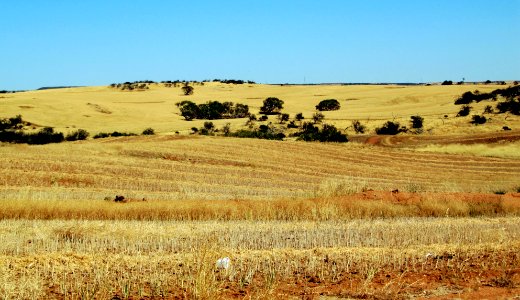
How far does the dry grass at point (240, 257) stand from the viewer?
31.2ft

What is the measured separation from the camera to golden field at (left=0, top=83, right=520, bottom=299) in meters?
9.93

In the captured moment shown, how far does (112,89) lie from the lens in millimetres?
140000

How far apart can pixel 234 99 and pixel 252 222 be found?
330 feet

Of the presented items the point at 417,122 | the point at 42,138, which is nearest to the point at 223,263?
the point at 42,138

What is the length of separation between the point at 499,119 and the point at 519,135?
11.7 metres

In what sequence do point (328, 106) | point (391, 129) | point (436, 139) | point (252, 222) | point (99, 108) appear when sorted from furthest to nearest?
point (328, 106) → point (99, 108) → point (391, 129) → point (436, 139) → point (252, 222)

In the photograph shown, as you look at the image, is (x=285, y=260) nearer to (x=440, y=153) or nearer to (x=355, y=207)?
(x=355, y=207)

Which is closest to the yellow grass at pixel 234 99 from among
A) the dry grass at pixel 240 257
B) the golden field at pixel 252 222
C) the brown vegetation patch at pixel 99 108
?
the brown vegetation patch at pixel 99 108

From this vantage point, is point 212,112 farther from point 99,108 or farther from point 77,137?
point 77,137

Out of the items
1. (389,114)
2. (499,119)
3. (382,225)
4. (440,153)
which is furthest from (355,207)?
(389,114)

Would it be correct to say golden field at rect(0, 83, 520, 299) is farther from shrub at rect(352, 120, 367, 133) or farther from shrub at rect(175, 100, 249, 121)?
shrub at rect(175, 100, 249, 121)

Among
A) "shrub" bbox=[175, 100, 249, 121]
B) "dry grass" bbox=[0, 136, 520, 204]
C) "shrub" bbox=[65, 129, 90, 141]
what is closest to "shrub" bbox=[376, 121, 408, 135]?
"dry grass" bbox=[0, 136, 520, 204]

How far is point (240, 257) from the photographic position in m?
11.8

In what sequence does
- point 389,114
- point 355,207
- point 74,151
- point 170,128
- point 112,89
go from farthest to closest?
point 112,89
point 389,114
point 170,128
point 74,151
point 355,207
